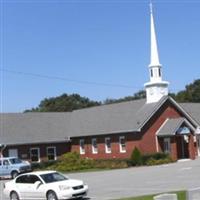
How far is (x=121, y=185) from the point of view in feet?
97.4

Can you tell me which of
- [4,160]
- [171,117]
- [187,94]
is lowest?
[4,160]

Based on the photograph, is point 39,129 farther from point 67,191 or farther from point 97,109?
point 67,191

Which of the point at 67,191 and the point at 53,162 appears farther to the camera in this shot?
the point at 53,162

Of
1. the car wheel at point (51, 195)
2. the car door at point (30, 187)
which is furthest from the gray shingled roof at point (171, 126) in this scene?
the car wheel at point (51, 195)

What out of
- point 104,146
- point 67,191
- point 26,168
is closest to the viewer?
point 67,191

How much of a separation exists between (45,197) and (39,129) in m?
36.8

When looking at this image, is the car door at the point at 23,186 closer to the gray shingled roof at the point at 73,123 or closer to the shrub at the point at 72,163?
the shrub at the point at 72,163

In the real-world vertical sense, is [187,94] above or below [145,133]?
above

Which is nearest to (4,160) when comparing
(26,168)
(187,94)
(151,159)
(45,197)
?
(26,168)

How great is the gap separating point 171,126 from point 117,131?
17.6 feet

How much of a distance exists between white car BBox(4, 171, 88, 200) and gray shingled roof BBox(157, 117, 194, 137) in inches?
1138

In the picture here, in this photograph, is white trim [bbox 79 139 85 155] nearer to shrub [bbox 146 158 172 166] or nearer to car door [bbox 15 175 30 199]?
shrub [bbox 146 158 172 166]

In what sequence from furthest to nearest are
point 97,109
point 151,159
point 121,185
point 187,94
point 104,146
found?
point 187,94 < point 97,109 < point 104,146 < point 151,159 < point 121,185

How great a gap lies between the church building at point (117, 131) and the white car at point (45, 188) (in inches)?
1108
